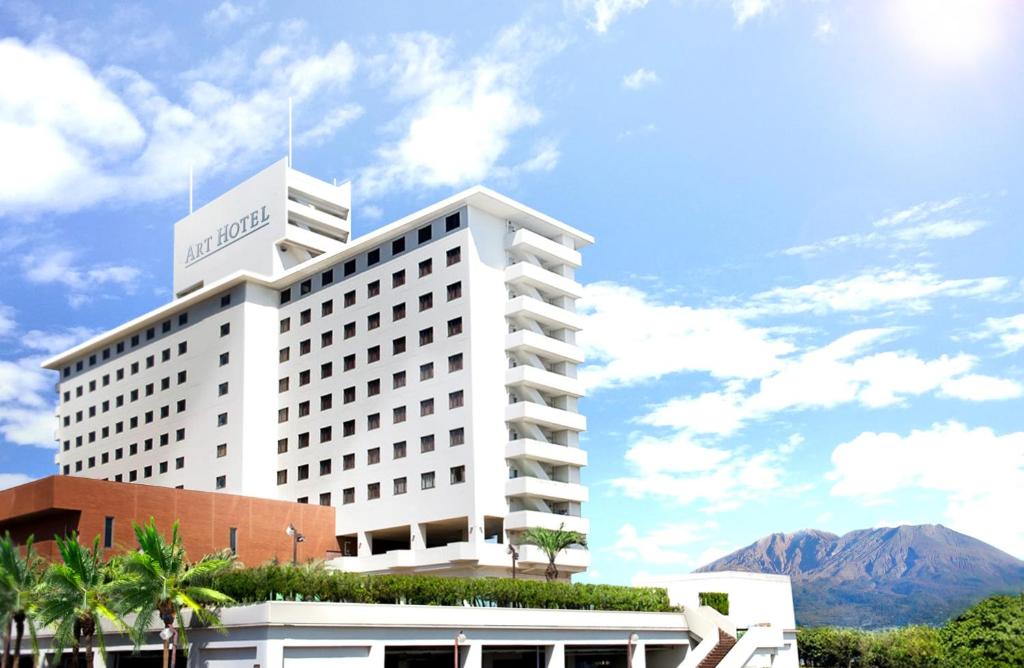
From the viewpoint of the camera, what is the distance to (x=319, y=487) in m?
70.9

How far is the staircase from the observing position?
54.4 metres

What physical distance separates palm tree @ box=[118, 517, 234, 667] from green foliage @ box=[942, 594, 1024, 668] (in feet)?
170

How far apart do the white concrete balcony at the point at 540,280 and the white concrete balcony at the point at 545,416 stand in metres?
8.54

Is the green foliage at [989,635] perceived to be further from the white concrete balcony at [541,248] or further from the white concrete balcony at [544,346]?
the white concrete balcony at [541,248]

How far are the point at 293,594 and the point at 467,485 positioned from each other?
23067 millimetres

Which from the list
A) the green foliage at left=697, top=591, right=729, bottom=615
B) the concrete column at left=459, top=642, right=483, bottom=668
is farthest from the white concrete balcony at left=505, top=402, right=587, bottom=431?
the concrete column at left=459, top=642, right=483, bottom=668

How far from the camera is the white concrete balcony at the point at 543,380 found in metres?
65.9

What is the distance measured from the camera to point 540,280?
6981 cm

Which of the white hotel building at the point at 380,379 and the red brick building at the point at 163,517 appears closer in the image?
the red brick building at the point at 163,517

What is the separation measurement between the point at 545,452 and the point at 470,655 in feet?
72.7

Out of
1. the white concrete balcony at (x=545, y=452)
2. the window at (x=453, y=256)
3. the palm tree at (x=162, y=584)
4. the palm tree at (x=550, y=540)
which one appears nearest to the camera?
the palm tree at (x=162, y=584)

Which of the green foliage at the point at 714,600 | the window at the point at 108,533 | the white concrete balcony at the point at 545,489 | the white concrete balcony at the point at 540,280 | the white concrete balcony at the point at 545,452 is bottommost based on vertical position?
the green foliage at the point at 714,600

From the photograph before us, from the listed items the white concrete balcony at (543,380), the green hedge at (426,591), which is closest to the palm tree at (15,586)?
the green hedge at (426,591)

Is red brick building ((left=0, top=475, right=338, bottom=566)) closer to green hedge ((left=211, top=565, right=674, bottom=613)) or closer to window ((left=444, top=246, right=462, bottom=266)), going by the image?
green hedge ((left=211, top=565, right=674, bottom=613))
